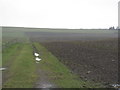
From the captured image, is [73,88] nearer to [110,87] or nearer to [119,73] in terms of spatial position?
[110,87]

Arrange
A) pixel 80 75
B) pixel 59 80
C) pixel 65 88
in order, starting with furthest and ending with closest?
pixel 80 75, pixel 59 80, pixel 65 88

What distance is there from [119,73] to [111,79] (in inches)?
87.3

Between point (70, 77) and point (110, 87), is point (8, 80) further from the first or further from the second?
point (110, 87)

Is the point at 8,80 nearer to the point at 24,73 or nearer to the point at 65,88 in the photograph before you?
the point at 24,73

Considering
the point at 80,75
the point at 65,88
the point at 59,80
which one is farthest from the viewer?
the point at 80,75

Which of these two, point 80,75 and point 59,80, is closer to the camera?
point 59,80

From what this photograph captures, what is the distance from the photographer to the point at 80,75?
61.9 feet

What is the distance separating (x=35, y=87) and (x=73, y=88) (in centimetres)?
254

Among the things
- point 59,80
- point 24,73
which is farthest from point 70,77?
point 24,73

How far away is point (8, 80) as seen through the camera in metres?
16.8

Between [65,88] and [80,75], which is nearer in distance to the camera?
[65,88]

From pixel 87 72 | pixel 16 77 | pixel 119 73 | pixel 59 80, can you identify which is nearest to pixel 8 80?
pixel 16 77

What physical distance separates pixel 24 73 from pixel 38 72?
1.32 meters

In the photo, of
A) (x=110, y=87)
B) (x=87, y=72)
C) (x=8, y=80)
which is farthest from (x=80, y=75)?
(x=8, y=80)
